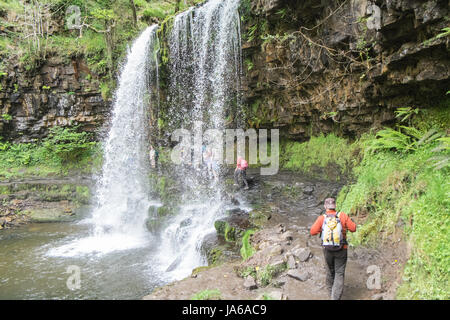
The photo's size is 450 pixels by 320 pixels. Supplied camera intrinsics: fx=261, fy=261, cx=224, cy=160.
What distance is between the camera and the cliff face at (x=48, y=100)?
15258 millimetres

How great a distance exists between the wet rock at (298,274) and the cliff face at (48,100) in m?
14.9

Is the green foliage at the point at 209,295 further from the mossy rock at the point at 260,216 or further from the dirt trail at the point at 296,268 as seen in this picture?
the mossy rock at the point at 260,216

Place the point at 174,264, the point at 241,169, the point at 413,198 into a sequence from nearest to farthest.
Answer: the point at 413,198
the point at 174,264
the point at 241,169

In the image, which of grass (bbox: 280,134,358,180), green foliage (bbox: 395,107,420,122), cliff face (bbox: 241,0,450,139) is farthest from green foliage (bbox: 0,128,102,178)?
green foliage (bbox: 395,107,420,122)

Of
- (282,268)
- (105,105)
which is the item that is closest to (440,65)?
(282,268)

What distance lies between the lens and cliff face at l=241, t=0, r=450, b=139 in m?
5.39

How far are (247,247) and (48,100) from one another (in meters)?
15.4

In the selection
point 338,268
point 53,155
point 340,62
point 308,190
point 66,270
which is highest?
point 340,62

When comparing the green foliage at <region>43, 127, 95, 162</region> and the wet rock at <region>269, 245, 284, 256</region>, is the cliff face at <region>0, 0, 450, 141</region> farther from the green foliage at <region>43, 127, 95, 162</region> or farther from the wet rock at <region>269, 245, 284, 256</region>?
the wet rock at <region>269, 245, 284, 256</region>

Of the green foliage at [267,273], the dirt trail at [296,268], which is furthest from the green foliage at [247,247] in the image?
the green foliage at [267,273]

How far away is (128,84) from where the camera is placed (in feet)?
49.6

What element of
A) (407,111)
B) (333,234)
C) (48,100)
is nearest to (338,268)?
(333,234)

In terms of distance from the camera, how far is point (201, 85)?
13.1m

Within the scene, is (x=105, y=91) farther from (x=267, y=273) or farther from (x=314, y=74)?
(x=267, y=273)
